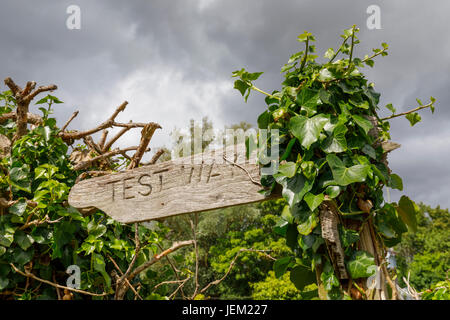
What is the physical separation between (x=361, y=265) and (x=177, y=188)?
0.62 meters

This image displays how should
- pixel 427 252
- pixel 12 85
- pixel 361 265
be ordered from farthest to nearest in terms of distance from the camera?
pixel 427 252 → pixel 12 85 → pixel 361 265

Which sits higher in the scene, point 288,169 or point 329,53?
point 329,53

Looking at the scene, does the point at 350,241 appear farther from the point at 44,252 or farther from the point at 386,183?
the point at 44,252

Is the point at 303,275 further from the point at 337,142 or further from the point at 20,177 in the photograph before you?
the point at 20,177

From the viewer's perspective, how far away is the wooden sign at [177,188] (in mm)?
1074

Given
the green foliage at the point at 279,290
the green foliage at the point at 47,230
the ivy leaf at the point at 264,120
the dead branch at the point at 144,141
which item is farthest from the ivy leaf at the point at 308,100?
the green foliage at the point at 279,290

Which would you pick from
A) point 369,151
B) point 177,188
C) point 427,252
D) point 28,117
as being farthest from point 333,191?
point 427,252

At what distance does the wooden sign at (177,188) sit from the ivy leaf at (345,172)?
0.79ft

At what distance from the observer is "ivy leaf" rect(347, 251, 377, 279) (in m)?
0.86

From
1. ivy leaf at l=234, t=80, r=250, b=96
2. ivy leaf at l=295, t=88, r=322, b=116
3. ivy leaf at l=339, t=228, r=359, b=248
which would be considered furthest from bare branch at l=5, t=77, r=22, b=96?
ivy leaf at l=339, t=228, r=359, b=248

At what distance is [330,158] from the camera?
89 centimetres

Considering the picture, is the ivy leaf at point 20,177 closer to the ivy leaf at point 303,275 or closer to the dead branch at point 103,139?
the dead branch at point 103,139

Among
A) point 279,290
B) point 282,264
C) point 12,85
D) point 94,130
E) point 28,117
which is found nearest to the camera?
point 282,264
